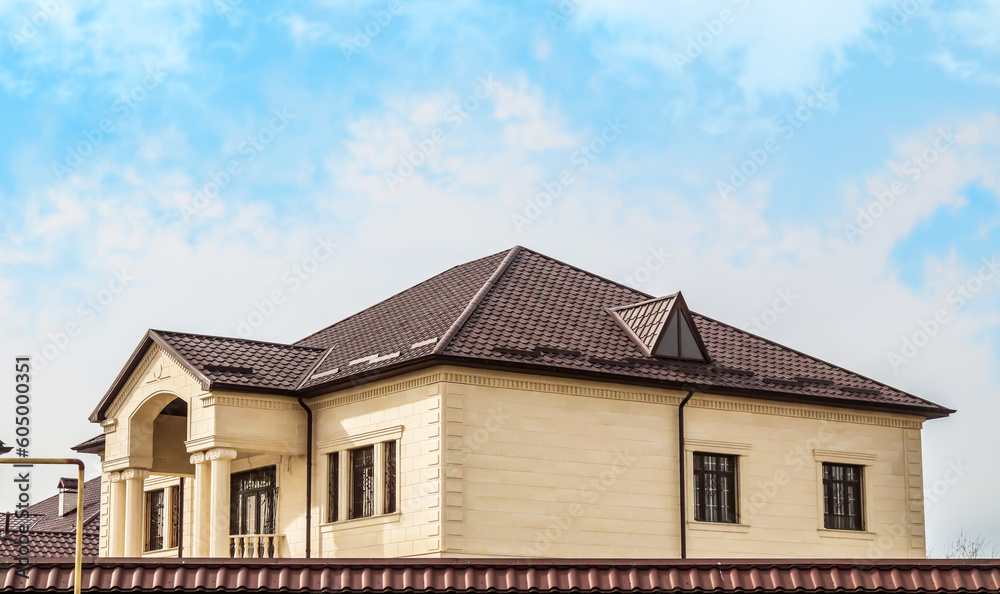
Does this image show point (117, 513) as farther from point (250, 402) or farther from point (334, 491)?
point (334, 491)

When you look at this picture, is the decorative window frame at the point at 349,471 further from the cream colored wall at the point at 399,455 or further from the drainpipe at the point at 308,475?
the drainpipe at the point at 308,475

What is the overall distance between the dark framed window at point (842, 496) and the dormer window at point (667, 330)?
160 inches

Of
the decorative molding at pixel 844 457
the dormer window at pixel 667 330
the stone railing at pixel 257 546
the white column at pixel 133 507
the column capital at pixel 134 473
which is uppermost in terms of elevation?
the dormer window at pixel 667 330

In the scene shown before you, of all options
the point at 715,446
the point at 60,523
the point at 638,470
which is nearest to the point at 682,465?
the point at 715,446

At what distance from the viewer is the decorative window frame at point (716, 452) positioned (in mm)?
28891

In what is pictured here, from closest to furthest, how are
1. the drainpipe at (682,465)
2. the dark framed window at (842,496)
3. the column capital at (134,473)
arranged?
the drainpipe at (682,465), the dark framed window at (842,496), the column capital at (134,473)

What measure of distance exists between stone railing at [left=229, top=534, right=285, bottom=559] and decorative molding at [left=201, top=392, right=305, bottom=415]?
2.86m

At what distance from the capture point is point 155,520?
3528 cm

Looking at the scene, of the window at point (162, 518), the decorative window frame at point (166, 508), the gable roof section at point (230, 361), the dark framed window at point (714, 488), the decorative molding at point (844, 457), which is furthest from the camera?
the window at point (162, 518)

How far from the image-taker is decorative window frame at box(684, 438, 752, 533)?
28.9m

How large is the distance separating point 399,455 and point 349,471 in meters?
1.85

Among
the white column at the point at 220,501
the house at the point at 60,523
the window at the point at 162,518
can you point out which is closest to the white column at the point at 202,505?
the white column at the point at 220,501

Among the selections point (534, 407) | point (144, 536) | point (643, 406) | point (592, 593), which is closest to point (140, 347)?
point (144, 536)

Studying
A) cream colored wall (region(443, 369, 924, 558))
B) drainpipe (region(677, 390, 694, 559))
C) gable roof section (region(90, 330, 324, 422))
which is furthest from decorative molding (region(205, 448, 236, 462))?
drainpipe (region(677, 390, 694, 559))
